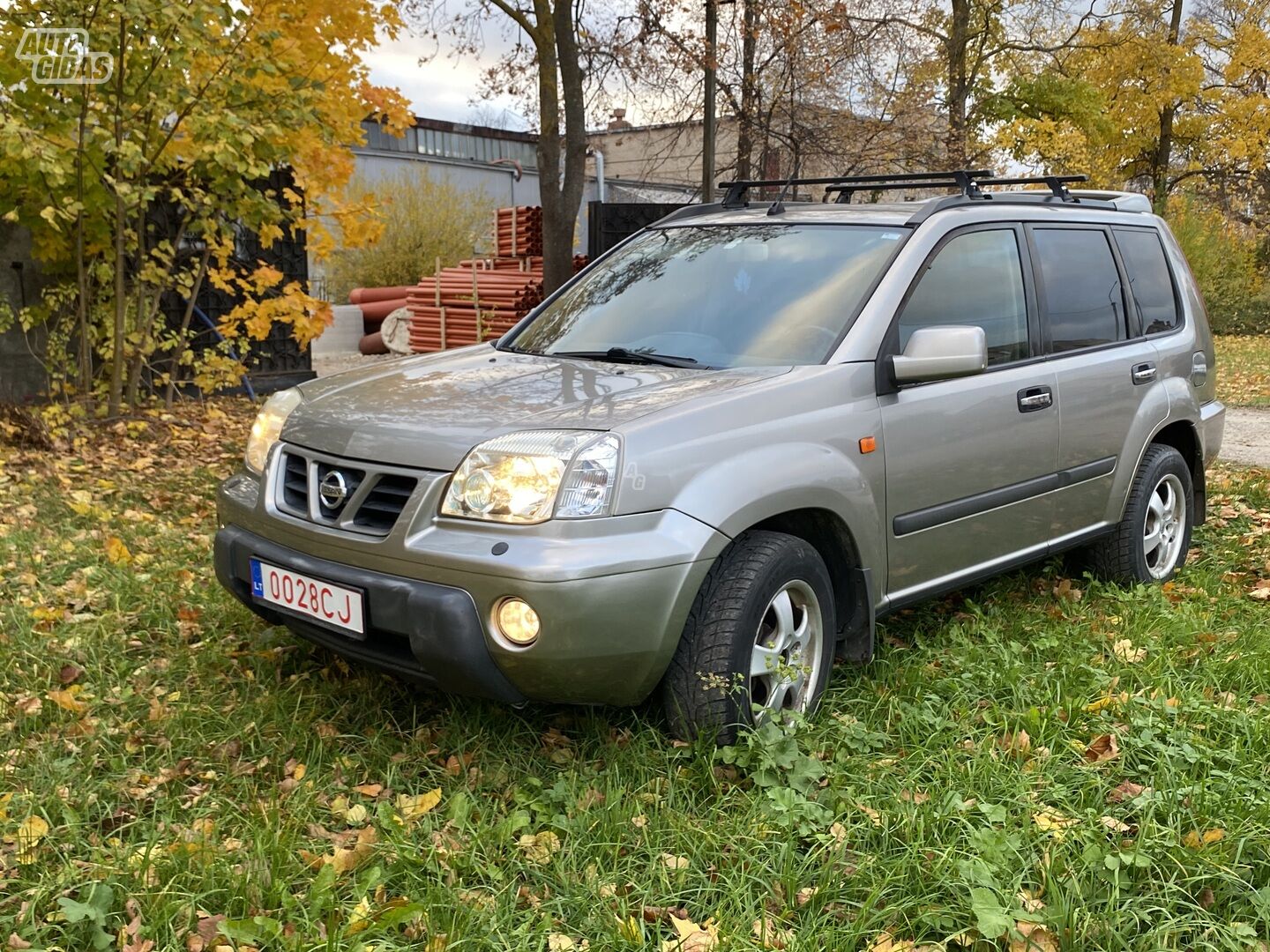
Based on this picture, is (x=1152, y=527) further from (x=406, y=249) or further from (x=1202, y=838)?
(x=406, y=249)

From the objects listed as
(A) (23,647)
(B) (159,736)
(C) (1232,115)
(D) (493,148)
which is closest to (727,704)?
(B) (159,736)

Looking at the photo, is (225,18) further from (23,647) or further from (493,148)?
(493,148)

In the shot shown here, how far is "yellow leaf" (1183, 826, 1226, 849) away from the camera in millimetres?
2723

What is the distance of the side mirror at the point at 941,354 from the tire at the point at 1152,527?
1663 millimetres

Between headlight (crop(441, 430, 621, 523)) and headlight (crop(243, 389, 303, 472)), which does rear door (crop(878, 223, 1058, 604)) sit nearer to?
headlight (crop(441, 430, 621, 523))

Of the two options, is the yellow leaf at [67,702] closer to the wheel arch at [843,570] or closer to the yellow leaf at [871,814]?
the wheel arch at [843,570]

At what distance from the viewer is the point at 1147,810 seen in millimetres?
2881

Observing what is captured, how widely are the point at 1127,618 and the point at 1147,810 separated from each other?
1.65 metres

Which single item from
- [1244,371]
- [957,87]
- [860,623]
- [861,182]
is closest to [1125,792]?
[860,623]

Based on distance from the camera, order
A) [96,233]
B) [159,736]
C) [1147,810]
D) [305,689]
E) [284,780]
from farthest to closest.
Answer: [96,233] → [305,689] → [159,736] → [284,780] → [1147,810]

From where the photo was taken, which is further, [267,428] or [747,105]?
[747,105]

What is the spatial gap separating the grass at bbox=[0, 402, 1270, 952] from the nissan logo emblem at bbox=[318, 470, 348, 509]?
70 cm

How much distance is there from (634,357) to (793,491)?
844mm

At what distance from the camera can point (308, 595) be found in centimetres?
312
